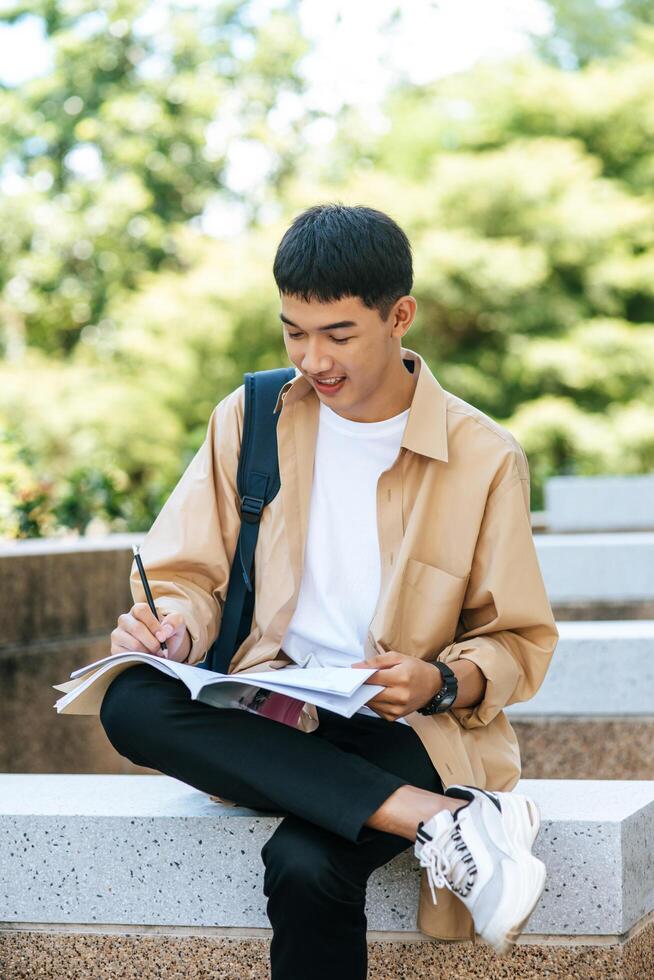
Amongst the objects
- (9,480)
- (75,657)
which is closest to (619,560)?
(75,657)

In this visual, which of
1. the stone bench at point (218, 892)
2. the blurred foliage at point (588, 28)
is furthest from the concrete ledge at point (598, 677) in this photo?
the blurred foliage at point (588, 28)

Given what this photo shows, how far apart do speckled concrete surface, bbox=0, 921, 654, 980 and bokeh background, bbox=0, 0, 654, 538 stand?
1241 centimetres

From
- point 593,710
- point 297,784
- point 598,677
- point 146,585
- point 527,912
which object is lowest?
point 593,710

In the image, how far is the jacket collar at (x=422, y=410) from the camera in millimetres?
2510

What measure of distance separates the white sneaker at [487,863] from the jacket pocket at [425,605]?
Result: 424mm

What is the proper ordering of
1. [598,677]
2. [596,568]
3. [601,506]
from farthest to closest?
[601,506] < [596,568] < [598,677]

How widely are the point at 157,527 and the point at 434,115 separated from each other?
1690 centimetres

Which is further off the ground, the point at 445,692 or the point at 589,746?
the point at 445,692

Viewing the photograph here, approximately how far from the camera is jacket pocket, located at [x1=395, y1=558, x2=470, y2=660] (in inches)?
97.7

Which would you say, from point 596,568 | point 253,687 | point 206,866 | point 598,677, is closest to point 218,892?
point 206,866

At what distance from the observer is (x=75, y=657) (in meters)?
4.61

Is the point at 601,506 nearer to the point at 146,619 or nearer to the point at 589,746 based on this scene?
the point at 589,746

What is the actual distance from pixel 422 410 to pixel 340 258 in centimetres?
35

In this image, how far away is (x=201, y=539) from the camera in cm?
256
